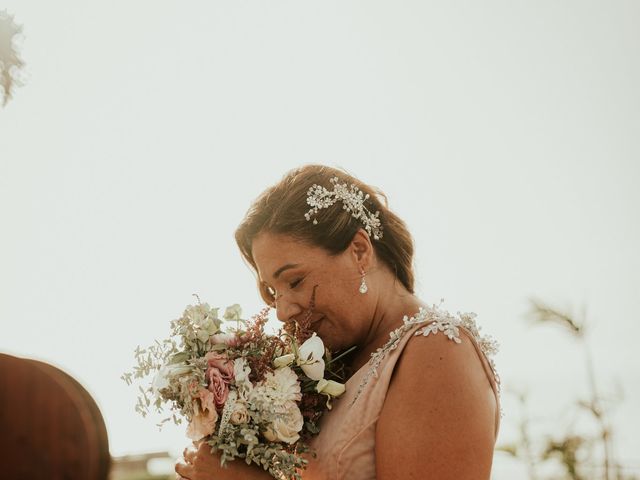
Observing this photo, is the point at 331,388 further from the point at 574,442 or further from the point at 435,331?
the point at 574,442

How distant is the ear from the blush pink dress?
0.46 metres

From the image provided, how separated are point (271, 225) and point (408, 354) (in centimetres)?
97

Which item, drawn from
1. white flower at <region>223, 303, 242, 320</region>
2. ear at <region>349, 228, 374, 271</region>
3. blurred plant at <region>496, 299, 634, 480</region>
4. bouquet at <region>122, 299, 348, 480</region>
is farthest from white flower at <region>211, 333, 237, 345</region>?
blurred plant at <region>496, 299, 634, 480</region>

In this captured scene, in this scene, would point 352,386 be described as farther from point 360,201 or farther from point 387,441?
point 360,201

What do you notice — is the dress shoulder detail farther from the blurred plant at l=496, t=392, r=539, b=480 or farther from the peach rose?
the blurred plant at l=496, t=392, r=539, b=480

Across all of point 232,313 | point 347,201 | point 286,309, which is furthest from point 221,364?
point 347,201

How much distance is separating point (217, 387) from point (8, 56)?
2.74 metres

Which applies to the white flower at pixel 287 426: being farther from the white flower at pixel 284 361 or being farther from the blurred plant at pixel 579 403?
the blurred plant at pixel 579 403

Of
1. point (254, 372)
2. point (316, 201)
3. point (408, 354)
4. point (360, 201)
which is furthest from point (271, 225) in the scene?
point (408, 354)

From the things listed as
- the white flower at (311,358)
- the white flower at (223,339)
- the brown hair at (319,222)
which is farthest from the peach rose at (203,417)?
the brown hair at (319,222)

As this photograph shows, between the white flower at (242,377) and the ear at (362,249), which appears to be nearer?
the white flower at (242,377)

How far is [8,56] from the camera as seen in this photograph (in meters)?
4.07

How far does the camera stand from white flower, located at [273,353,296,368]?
2770 millimetres

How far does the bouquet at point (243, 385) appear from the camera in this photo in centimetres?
255
